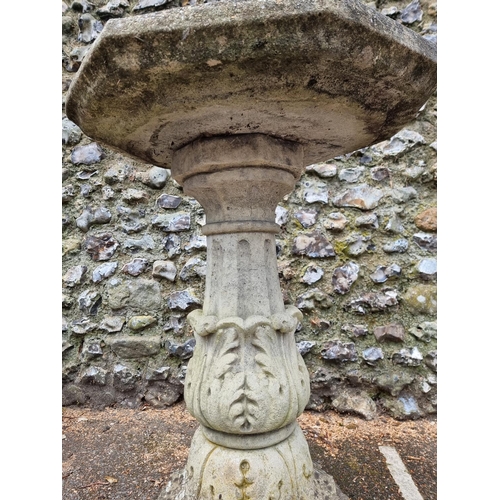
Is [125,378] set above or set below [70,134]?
below

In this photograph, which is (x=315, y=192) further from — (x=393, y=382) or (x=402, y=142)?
(x=393, y=382)

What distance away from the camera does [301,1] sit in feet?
2.22

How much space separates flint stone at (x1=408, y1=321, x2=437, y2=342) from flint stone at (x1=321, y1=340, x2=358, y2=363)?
382 mm

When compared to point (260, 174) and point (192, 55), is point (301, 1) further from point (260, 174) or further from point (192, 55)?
point (260, 174)

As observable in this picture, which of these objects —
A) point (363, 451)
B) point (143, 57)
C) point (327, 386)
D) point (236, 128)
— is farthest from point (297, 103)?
point (327, 386)

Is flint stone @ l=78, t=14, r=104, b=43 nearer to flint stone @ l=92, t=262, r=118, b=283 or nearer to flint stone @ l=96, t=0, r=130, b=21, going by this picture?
flint stone @ l=96, t=0, r=130, b=21

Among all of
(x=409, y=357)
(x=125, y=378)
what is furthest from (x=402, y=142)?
(x=125, y=378)

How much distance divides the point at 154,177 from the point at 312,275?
48.0 inches

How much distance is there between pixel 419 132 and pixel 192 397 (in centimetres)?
206

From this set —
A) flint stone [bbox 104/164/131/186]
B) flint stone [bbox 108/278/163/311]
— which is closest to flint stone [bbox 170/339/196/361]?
flint stone [bbox 108/278/163/311]

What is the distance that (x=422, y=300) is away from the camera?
2174 mm

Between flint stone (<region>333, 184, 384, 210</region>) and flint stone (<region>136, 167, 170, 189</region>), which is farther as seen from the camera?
flint stone (<region>136, 167, 170, 189</region>)

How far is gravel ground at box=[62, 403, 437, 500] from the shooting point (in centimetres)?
152

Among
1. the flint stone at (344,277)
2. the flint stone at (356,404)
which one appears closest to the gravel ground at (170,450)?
the flint stone at (356,404)
